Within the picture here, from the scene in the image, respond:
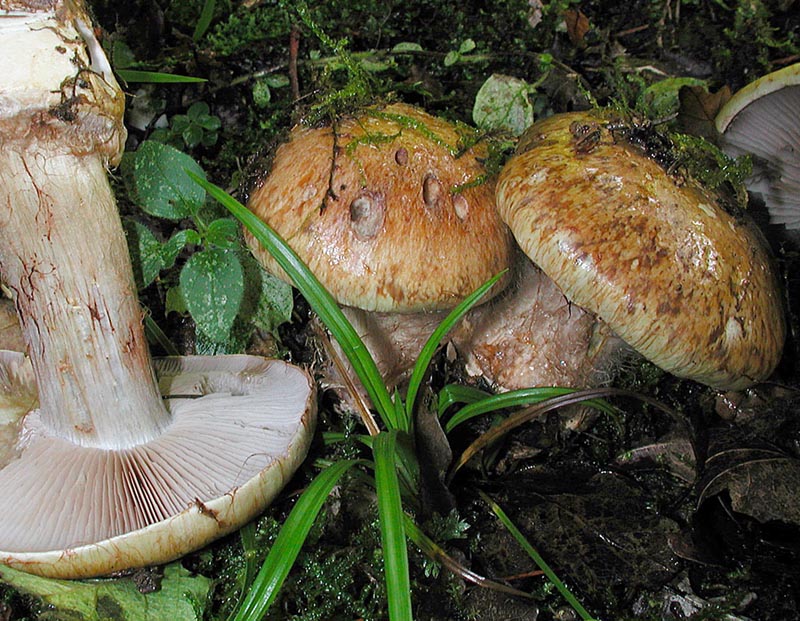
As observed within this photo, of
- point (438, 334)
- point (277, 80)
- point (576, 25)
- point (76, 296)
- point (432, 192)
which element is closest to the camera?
point (76, 296)

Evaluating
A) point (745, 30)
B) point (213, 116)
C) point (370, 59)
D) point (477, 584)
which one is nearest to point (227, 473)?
point (477, 584)

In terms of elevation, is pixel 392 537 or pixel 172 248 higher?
pixel 172 248

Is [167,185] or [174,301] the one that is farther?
[174,301]

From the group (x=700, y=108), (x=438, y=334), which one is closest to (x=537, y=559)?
(x=438, y=334)

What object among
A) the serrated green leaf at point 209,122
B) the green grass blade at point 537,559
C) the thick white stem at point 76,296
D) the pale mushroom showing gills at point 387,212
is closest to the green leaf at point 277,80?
the serrated green leaf at point 209,122

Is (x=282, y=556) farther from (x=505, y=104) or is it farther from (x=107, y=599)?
(x=505, y=104)

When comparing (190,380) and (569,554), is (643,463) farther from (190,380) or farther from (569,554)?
(190,380)

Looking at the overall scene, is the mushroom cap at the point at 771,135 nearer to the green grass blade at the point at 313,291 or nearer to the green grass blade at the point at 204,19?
the green grass blade at the point at 313,291
